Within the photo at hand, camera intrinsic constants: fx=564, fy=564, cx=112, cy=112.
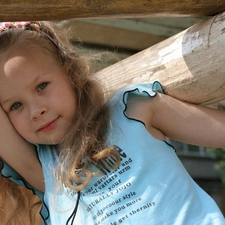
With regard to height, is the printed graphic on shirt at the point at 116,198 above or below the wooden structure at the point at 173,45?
below

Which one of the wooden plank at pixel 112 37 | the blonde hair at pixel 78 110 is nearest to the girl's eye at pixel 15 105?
the blonde hair at pixel 78 110

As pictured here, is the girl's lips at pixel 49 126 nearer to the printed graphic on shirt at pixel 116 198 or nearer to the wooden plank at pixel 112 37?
the printed graphic on shirt at pixel 116 198

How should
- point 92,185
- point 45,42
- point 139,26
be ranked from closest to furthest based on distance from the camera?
1. point 92,185
2. point 45,42
3. point 139,26

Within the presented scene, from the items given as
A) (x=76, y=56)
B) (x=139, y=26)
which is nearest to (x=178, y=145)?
(x=139, y=26)

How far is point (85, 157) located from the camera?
5.71 feet

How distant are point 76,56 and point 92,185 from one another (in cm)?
47

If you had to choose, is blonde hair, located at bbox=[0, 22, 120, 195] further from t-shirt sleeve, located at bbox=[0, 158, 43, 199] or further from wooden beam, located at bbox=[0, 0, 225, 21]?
wooden beam, located at bbox=[0, 0, 225, 21]

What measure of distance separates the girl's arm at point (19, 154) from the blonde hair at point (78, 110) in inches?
4.8

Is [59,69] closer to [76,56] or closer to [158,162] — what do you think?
[76,56]

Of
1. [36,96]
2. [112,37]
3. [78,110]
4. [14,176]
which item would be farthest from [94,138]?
[112,37]

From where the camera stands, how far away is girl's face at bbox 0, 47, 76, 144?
172 cm

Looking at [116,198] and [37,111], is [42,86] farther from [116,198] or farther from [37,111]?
[116,198]

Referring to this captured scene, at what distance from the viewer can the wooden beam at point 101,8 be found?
1458 millimetres

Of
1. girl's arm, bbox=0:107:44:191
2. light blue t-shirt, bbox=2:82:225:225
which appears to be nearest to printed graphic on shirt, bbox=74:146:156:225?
light blue t-shirt, bbox=2:82:225:225
